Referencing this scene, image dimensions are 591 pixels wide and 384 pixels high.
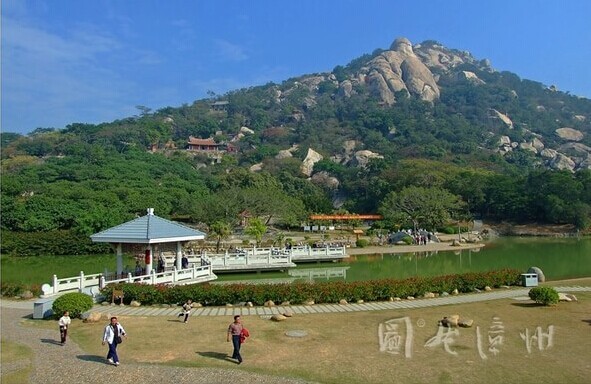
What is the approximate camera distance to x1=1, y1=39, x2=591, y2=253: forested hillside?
49.7 metres

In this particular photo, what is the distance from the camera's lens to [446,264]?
30469 millimetres

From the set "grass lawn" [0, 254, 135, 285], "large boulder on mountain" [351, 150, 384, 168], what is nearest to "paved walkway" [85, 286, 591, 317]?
"grass lawn" [0, 254, 135, 285]

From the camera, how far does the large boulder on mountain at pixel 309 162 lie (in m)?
94.6

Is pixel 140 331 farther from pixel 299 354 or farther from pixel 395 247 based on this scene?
pixel 395 247

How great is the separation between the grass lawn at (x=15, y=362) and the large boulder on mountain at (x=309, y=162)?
8268 cm

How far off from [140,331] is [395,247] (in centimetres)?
3085

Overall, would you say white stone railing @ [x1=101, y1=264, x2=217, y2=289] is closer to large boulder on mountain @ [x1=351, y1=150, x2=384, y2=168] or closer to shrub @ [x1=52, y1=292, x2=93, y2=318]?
shrub @ [x1=52, y1=292, x2=93, y2=318]

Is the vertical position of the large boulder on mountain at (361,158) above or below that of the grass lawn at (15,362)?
above

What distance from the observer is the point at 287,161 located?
95.7 metres

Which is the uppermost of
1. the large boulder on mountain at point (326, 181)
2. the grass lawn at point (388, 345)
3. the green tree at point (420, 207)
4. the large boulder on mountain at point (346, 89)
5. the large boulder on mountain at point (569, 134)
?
the large boulder on mountain at point (346, 89)

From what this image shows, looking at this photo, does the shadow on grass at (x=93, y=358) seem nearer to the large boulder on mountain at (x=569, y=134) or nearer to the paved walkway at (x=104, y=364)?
the paved walkway at (x=104, y=364)

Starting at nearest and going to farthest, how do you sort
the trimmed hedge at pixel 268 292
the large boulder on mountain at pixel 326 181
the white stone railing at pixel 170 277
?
the trimmed hedge at pixel 268 292 < the white stone railing at pixel 170 277 < the large boulder on mountain at pixel 326 181

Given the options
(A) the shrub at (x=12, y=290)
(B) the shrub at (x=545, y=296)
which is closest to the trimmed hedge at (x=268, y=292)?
(B) the shrub at (x=545, y=296)

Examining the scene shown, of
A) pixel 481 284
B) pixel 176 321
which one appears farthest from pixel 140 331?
pixel 481 284
